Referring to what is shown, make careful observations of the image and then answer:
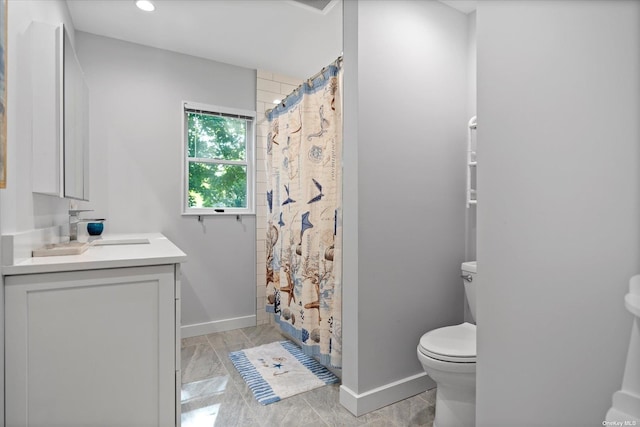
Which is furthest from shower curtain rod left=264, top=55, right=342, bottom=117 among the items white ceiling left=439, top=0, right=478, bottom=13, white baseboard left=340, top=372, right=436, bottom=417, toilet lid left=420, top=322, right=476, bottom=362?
white baseboard left=340, top=372, right=436, bottom=417

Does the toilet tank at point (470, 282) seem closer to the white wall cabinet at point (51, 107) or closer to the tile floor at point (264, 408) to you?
the tile floor at point (264, 408)

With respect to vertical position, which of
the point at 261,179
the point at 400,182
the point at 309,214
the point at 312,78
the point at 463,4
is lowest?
the point at 309,214

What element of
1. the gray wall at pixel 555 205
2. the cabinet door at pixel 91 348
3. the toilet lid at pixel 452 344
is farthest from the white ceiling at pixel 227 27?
the toilet lid at pixel 452 344

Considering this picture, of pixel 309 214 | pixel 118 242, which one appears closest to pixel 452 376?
pixel 309 214

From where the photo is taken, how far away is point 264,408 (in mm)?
1836

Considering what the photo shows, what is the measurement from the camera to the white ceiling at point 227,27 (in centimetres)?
224

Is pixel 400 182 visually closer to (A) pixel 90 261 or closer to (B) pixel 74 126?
(A) pixel 90 261

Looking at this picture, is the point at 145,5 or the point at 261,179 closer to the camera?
the point at 145,5

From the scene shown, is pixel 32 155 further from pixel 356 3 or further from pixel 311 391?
pixel 311 391

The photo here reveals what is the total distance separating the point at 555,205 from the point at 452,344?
98 centimetres

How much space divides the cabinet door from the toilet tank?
1.63 meters

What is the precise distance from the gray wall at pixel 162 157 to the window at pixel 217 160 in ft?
0.27

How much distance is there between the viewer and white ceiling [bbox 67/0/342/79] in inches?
88.2

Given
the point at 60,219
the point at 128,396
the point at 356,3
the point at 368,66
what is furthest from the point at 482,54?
the point at 60,219
